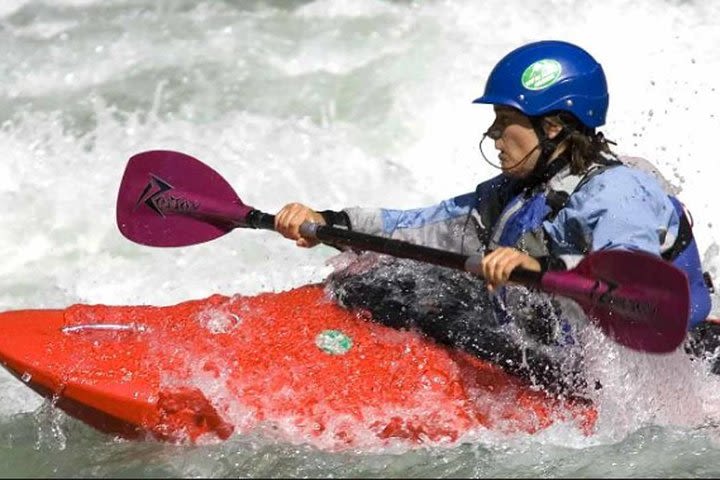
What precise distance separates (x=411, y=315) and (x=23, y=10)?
4.46 m

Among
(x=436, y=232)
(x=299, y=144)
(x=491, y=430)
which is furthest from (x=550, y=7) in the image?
(x=491, y=430)

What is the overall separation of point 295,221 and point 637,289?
1056mm

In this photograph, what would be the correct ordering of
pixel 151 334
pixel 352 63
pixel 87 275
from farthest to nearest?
pixel 352 63, pixel 87 275, pixel 151 334

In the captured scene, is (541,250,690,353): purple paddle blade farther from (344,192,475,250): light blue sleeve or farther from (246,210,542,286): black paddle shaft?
(344,192,475,250): light blue sleeve

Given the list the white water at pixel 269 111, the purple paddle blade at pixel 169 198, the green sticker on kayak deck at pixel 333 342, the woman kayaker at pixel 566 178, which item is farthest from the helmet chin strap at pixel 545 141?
the white water at pixel 269 111

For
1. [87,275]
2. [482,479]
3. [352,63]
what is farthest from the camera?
[352,63]

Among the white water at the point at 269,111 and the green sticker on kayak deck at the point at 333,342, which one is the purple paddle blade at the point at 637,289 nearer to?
the green sticker on kayak deck at the point at 333,342

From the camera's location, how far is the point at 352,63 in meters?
7.01

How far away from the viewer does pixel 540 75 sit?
11.6 ft

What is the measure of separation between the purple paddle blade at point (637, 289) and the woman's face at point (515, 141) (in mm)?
446

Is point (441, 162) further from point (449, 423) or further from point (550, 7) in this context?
point (449, 423)

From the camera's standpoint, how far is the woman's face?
357 centimetres

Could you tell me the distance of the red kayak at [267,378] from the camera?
138 inches

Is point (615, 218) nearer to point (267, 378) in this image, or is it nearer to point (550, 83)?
point (550, 83)
